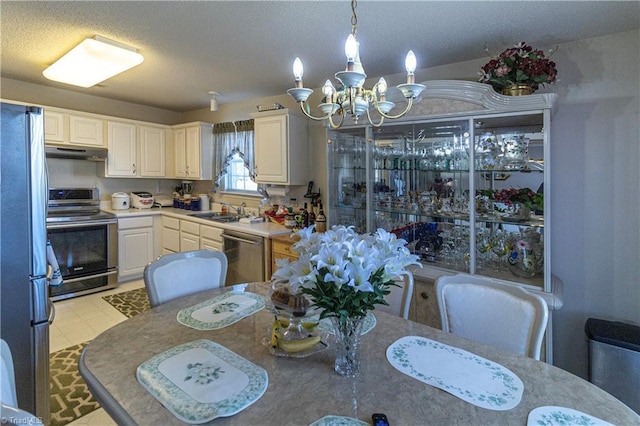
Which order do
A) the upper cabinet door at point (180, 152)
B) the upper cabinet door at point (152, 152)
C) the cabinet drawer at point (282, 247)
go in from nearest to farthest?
the cabinet drawer at point (282, 247) < the upper cabinet door at point (152, 152) < the upper cabinet door at point (180, 152)

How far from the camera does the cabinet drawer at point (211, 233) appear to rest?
3.72 meters

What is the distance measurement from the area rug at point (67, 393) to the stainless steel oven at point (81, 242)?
146 centimetres

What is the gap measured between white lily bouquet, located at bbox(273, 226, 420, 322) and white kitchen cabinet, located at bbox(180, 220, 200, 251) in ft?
10.6

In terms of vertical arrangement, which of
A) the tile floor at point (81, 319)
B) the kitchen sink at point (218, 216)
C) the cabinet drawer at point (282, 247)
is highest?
the kitchen sink at point (218, 216)

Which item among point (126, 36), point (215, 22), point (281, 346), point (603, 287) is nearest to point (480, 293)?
point (281, 346)

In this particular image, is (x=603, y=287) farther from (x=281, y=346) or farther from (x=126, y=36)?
Result: (x=126, y=36)

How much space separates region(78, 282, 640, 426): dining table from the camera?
0.89m

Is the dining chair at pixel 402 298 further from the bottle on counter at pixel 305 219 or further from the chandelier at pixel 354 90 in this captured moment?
the bottle on counter at pixel 305 219

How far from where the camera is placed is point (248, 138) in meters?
4.13

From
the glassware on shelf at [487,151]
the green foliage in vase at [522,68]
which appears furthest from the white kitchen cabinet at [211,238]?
the green foliage in vase at [522,68]

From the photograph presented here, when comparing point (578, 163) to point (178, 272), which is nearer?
point (178, 272)

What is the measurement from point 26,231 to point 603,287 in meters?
3.45

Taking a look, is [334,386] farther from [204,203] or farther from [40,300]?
[204,203]

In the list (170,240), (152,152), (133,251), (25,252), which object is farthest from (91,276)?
(25,252)
